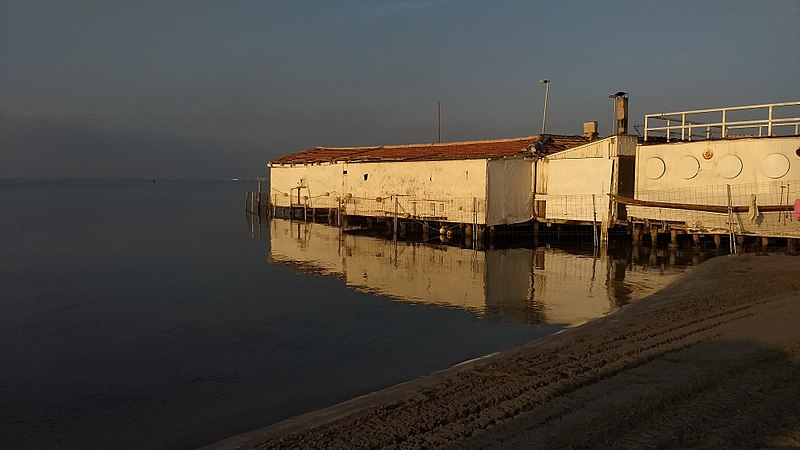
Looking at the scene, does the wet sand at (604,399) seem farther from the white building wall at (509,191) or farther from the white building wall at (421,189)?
the white building wall at (421,189)

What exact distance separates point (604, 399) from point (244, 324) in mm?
8677

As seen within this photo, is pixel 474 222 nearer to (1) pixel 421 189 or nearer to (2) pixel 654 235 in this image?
(1) pixel 421 189

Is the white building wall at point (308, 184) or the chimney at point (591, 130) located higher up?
the chimney at point (591, 130)

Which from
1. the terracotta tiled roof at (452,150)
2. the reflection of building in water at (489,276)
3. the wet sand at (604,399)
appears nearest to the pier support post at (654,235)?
the reflection of building in water at (489,276)

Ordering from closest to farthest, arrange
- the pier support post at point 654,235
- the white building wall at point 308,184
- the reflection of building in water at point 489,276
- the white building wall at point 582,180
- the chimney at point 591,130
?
the reflection of building in water at point 489,276, the pier support post at point 654,235, the white building wall at point 582,180, the chimney at point 591,130, the white building wall at point 308,184

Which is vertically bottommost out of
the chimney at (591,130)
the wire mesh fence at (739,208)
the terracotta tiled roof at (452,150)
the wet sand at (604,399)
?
the wet sand at (604,399)

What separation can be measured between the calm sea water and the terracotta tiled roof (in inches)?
195

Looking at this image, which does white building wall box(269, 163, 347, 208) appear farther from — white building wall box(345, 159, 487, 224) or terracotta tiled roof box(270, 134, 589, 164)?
white building wall box(345, 159, 487, 224)

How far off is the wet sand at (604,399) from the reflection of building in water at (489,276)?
12.0 feet

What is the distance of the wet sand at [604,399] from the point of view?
5227mm

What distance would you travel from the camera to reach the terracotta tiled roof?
2739 centimetres

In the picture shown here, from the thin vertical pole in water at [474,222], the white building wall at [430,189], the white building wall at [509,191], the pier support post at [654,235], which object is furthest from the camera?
the white building wall at [430,189]

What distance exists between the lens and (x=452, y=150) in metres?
31.4

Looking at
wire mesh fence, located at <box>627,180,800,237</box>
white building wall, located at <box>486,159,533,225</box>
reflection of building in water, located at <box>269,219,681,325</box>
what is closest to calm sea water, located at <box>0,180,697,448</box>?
reflection of building in water, located at <box>269,219,681,325</box>
